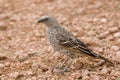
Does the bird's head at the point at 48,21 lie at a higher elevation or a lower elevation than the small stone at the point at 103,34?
higher

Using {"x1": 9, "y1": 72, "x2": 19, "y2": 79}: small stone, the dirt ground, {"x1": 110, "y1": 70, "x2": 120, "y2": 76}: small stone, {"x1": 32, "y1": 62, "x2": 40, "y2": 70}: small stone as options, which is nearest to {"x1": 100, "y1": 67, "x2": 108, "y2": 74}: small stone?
the dirt ground

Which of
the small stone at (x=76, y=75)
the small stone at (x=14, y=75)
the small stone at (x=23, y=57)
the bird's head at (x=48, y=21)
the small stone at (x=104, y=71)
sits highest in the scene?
the bird's head at (x=48, y=21)

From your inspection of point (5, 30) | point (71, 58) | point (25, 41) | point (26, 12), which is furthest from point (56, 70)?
point (26, 12)

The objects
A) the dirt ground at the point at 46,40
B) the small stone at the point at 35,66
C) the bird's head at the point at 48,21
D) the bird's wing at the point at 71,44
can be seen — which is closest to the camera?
the dirt ground at the point at 46,40

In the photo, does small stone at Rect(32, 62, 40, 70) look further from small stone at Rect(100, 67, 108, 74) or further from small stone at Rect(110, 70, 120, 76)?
small stone at Rect(110, 70, 120, 76)

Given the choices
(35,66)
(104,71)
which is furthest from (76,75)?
(35,66)

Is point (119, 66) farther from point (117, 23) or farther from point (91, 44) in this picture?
point (117, 23)

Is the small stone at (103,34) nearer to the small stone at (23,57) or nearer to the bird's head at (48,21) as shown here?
the bird's head at (48,21)

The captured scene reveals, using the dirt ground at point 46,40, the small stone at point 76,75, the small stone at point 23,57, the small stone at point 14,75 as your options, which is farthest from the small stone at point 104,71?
the small stone at point 23,57
